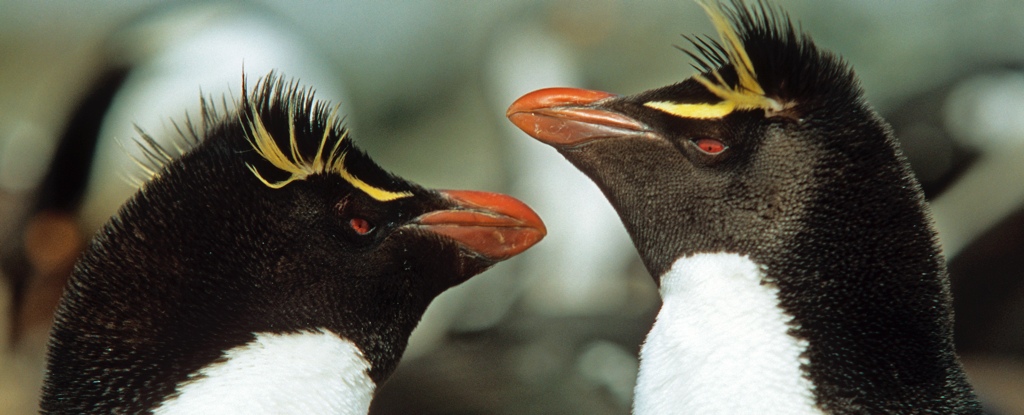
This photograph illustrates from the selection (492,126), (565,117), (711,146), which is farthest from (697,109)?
(492,126)

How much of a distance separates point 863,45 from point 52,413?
161 inches

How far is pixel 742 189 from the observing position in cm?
109

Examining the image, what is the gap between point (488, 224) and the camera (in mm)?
1207

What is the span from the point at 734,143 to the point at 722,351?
0.76ft

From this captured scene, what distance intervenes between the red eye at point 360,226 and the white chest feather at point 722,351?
0.33 m

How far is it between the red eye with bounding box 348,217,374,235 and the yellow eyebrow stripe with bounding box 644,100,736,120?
0.35 metres

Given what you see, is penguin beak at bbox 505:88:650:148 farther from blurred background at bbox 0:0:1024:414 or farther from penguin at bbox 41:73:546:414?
blurred background at bbox 0:0:1024:414

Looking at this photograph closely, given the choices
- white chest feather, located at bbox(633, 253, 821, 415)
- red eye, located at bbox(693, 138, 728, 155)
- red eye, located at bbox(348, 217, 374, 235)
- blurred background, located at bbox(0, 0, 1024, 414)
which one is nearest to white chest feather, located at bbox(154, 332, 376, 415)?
red eye, located at bbox(348, 217, 374, 235)

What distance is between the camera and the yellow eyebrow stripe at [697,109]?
1104mm

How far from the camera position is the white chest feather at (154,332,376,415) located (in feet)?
3.13

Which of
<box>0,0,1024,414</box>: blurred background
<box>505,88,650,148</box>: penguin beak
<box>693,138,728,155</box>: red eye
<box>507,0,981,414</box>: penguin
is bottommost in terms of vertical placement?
<box>507,0,981,414</box>: penguin

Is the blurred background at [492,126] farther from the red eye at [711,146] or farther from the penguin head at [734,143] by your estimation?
the red eye at [711,146]

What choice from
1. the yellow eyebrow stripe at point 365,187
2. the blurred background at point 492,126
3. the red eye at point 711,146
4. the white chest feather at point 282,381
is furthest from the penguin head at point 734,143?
the blurred background at point 492,126

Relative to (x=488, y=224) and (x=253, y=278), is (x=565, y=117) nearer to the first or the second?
(x=488, y=224)
